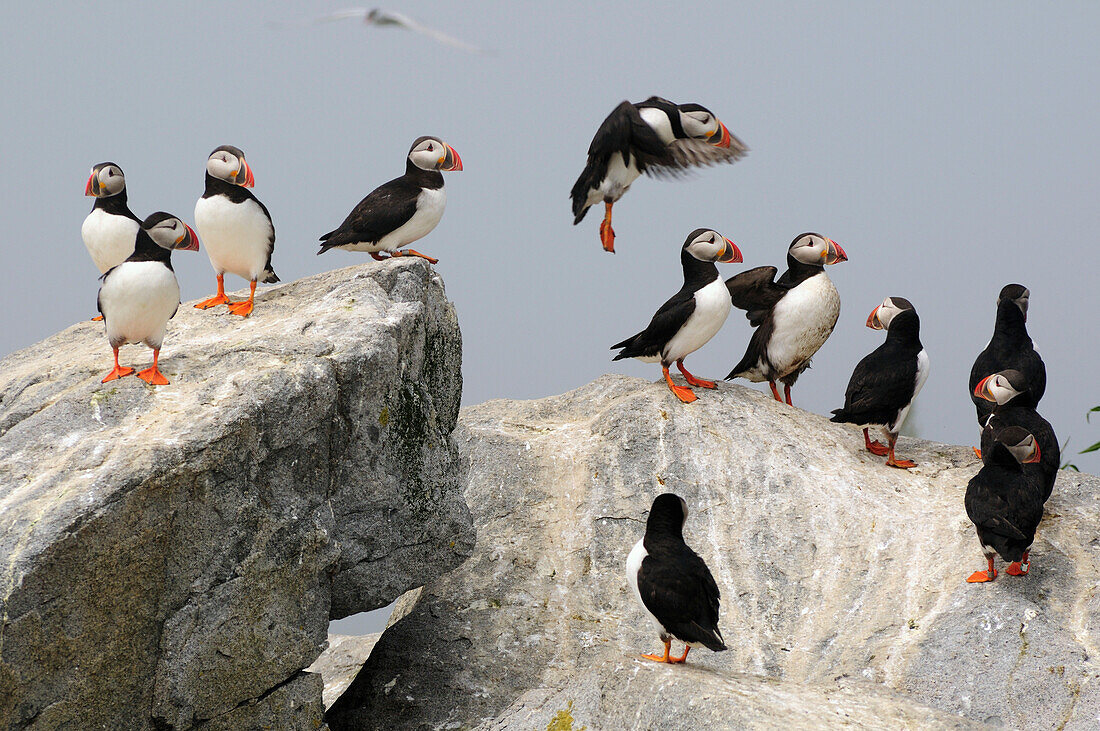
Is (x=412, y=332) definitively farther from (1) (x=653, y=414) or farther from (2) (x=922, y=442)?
(2) (x=922, y=442)

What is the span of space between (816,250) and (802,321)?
60 centimetres

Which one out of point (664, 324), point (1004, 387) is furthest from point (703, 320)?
point (1004, 387)

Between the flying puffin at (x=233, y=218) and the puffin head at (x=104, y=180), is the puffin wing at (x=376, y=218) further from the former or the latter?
the puffin head at (x=104, y=180)

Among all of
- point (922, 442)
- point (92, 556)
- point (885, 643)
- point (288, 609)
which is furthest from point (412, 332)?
point (922, 442)

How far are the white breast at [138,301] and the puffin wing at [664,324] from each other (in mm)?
3739

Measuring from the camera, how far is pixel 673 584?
5.02 metres

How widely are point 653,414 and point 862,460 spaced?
1601 millimetres

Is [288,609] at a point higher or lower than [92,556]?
lower

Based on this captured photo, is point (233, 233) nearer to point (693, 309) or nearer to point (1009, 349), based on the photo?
point (693, 309)

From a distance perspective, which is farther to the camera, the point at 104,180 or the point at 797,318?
the point at 797,318

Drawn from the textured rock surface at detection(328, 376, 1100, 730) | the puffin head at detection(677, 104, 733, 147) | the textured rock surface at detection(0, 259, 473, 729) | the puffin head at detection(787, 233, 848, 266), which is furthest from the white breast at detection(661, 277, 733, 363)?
the textured rock surface at detection(0, 259, 473, 729)

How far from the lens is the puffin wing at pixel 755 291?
350 inches

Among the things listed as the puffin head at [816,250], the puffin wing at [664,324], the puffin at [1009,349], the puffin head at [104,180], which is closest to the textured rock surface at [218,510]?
the puffin head at [104,180]

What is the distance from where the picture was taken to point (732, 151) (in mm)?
8797
